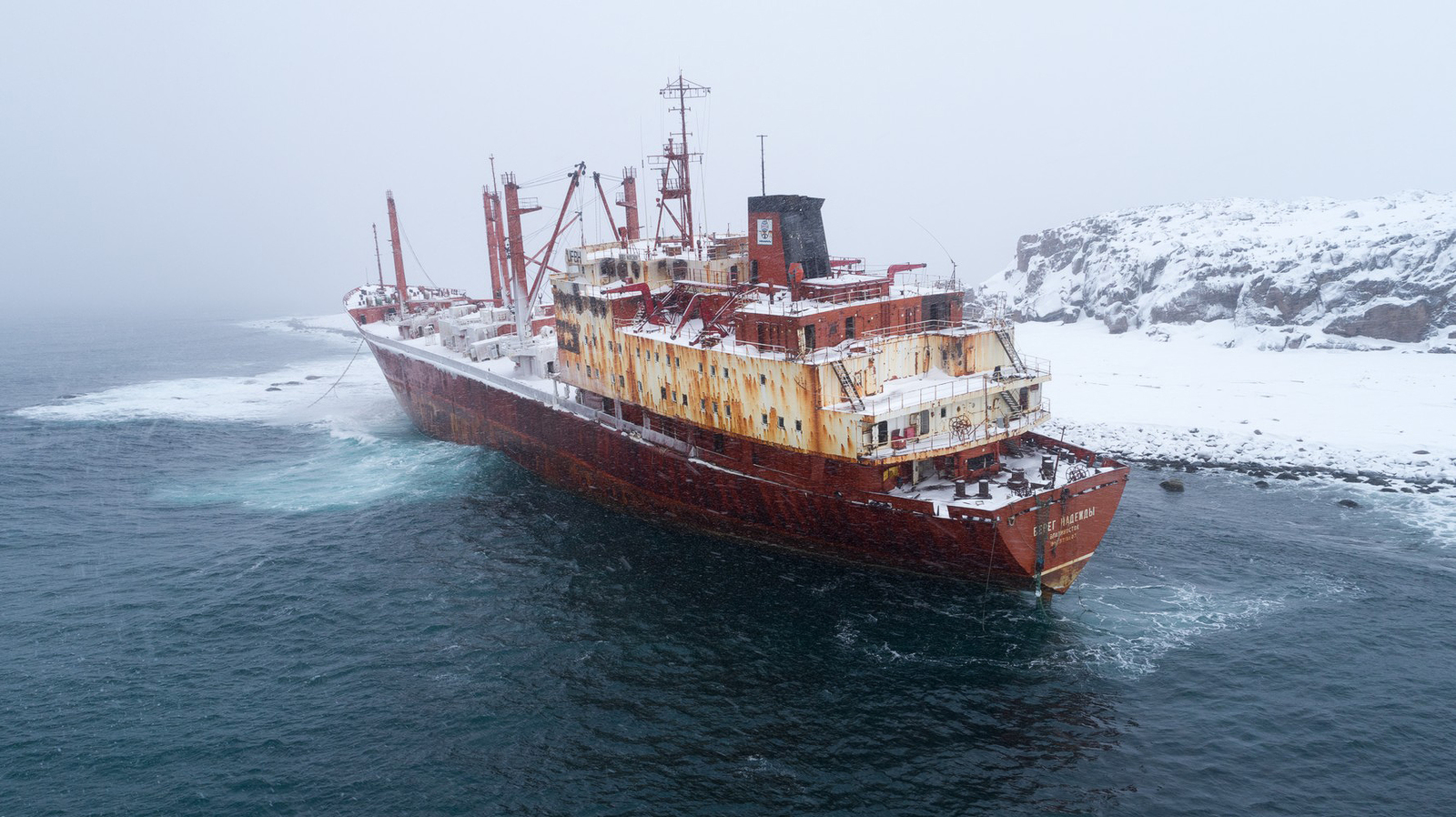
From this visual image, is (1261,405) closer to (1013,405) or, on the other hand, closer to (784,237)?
(1013,405)

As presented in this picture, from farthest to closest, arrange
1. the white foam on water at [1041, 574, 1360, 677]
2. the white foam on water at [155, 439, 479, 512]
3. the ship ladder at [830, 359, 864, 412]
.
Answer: the white foam on water at [155, 439, 479, 512], the ship ladder at [830, 359, 864, 412], the white foam on water at [1041, 574, 1360, 677]

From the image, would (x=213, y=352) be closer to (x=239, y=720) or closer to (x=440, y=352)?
(x=440, y=352)

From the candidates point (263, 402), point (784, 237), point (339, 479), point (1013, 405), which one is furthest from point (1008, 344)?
point (263, 402)

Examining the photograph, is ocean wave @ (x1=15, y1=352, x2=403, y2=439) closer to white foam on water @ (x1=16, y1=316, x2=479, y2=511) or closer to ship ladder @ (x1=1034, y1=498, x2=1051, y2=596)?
white foam on water @ (x1=16, y1=316, x2=479, y2=511)

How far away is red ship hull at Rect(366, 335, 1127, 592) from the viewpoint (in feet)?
84.8

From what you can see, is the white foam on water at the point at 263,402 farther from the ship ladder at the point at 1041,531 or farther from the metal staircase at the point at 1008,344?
the ship ladder at the point at 1041,531

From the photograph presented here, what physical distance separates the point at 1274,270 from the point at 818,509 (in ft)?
192

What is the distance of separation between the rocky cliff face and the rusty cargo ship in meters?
45.7

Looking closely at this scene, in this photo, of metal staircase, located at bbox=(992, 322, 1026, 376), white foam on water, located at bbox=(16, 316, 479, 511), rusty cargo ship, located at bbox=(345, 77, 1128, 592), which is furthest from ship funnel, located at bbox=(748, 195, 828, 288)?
white foam on water, located at bbox=(16, 316, 479, 511)

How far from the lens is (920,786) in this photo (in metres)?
19.3

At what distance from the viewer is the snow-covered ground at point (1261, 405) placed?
4244cm

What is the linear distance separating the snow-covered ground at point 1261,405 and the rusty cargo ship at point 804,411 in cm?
1937

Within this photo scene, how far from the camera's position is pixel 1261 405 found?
50.4m

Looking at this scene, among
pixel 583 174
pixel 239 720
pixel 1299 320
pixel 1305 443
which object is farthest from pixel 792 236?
pixel 1299 320
